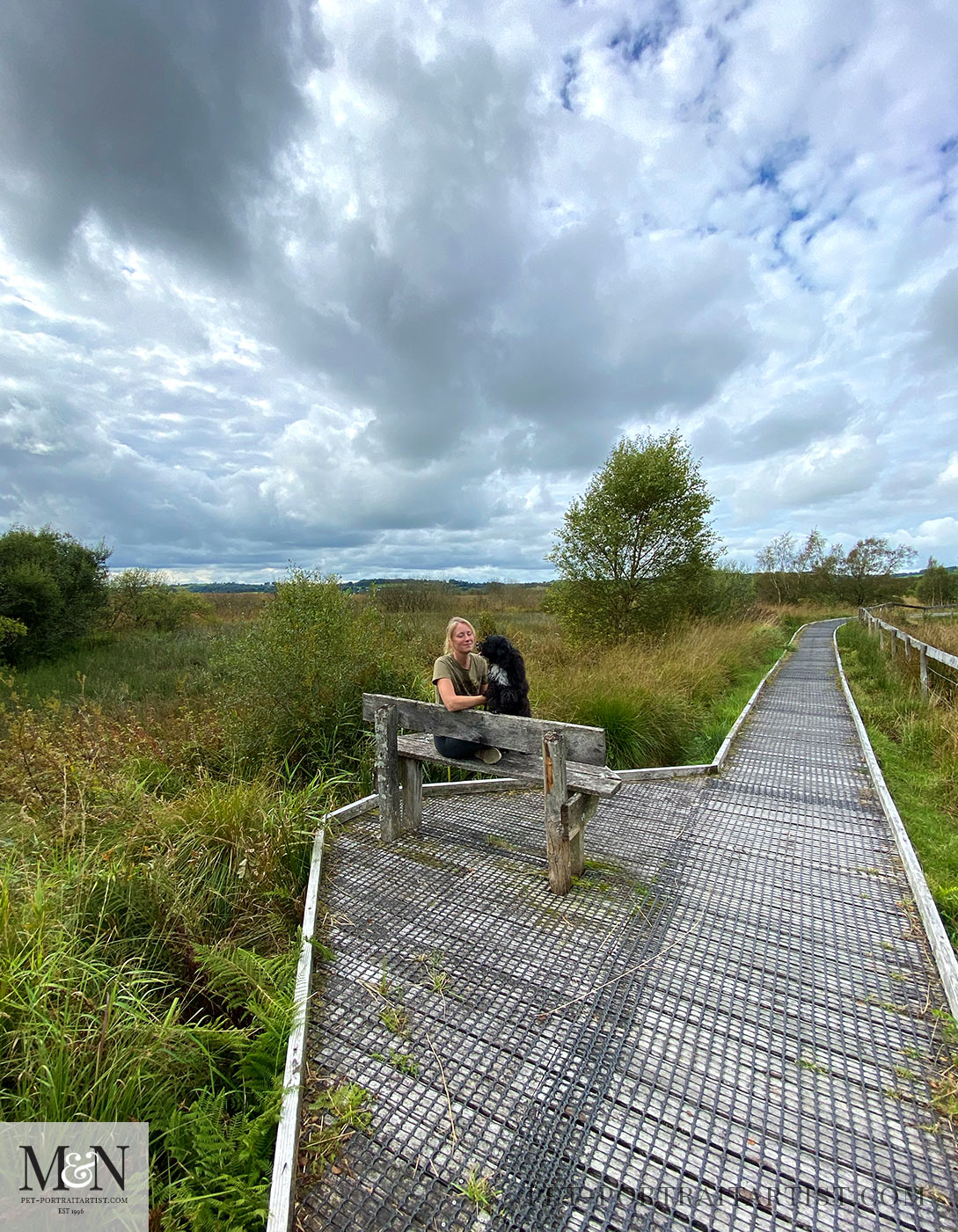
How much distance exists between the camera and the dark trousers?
347cm

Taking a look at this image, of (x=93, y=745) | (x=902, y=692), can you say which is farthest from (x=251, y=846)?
(x=902, y=692)

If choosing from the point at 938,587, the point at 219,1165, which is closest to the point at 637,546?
the point at 219,1165

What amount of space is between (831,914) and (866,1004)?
68 cm

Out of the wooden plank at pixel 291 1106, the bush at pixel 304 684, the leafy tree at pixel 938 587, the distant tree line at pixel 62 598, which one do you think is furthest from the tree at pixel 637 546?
the leafy tree at pixel 938 587

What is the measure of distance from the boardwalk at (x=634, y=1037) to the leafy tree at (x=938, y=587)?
1811 inches

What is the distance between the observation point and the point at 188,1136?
1.79m

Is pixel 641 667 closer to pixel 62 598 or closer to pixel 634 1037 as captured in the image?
pixel 634 1037

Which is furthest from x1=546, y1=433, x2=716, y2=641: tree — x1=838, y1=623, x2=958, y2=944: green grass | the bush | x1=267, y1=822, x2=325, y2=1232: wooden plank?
x1=267, y1=822, x2=325, y2=1232: wooden plank

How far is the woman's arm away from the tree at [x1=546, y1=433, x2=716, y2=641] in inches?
386

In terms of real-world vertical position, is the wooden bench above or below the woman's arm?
below

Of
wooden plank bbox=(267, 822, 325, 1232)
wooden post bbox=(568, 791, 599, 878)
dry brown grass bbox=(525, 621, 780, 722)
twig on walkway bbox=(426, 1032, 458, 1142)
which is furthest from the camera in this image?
dry brown grass bbox=(525, 621, 780, 722)

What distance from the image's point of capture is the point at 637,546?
12.9m

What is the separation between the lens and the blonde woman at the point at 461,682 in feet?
11.1

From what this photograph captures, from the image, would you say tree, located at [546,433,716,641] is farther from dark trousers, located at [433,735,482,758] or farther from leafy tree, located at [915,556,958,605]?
leafy tree, located at [915,556,958,605]
